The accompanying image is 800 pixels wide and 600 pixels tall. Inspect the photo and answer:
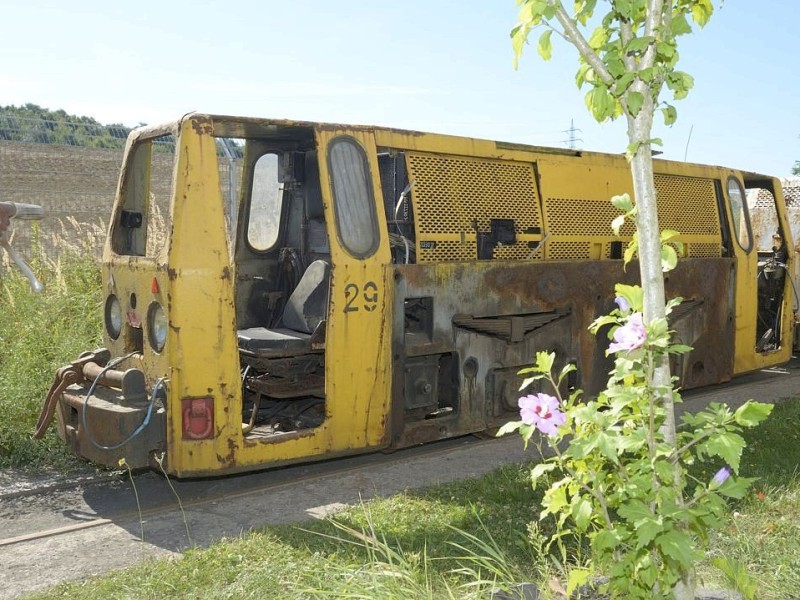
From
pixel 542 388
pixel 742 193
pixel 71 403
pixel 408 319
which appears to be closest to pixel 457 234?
pixel 408 319

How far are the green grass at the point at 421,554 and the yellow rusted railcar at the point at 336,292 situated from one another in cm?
85

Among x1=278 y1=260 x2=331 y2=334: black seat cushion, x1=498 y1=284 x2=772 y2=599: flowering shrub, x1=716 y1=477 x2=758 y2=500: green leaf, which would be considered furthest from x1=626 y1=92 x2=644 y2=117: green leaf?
x1=278 y1=260 x2=331 y2=334: black seat cushion

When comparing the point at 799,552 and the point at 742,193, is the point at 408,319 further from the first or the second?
the point at 742,193

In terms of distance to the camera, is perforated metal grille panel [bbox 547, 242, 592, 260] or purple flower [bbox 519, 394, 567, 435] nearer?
purple flower [bbox 519, 394, 567, 435]

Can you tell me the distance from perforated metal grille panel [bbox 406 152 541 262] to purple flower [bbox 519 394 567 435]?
319 cm

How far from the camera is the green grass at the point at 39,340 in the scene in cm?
632

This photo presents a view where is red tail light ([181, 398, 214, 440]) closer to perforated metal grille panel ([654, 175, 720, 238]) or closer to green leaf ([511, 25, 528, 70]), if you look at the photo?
green leaf ([511, 25, 528, 70])

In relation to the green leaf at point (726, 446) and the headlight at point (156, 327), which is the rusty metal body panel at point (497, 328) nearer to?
the headlight at point (156, 327)

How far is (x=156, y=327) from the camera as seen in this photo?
5.32 m

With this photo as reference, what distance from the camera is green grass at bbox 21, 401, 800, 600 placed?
3469 mm

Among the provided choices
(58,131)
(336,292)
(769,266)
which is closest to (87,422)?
(336,292)

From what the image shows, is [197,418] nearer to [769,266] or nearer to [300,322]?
[300,322]

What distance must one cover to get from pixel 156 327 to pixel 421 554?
2.17 meters

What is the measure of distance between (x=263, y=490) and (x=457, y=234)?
2170 mm
